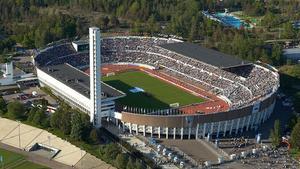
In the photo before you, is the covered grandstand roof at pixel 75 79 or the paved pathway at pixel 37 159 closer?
the paved pathway at pixel 37 159

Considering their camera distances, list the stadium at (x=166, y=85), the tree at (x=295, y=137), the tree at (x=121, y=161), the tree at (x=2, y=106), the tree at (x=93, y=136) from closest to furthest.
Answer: the tree at (x=121, y=161) → the tree at (x=295, y=137) → the tree at (x=93, y=136) → the stadium at (x=166, y=85) → the tree at (x=2, y=106)

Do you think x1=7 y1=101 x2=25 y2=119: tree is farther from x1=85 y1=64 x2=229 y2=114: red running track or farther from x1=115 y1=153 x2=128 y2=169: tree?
x1=85 y1=64 x2=229 y2=114: red running track

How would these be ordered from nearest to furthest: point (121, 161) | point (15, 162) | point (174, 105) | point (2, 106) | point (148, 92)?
point (121, 161) → point (15, 162) → point (2, 106) → point (174, 105) → point (148, 92)

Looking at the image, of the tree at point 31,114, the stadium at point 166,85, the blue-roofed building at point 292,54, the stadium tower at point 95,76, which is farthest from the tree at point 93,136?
the blue-roofed building at point 292,54

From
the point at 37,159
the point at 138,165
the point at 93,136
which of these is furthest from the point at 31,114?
the point at 138,165

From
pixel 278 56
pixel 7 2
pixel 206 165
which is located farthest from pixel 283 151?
pixel 7 2

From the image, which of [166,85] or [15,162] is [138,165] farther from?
[166,85]

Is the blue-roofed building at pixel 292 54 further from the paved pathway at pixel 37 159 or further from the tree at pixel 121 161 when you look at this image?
the paved pathway at pixel 37 159
